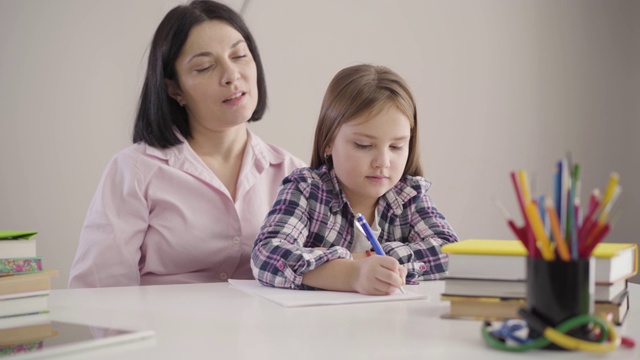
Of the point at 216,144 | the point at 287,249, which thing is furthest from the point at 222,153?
the point at 287,249

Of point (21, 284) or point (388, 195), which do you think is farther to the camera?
point (388, 195)

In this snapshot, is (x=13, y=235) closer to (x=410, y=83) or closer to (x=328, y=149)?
(x=328, y=149)

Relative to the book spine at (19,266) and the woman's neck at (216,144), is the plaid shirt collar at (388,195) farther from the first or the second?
the book spine at (19,266)

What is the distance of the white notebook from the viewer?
3.87 feet

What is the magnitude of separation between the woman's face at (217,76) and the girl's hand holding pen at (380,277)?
2.36 ft

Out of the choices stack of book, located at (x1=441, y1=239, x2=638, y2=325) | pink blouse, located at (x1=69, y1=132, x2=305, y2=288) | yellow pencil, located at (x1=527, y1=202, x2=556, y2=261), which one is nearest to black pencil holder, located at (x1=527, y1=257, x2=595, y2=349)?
yellow pencil, located at (x1=527, y1=202, x2=556, y2=261)

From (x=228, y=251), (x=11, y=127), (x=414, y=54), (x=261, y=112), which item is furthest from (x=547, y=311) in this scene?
(x=414, y=54)

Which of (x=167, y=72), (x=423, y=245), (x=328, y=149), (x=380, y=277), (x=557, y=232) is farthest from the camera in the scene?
(x=167, y=72)

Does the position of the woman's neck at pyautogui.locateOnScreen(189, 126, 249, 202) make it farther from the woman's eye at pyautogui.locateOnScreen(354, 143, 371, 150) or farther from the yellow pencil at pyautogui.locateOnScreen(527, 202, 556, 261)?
the yellow pencil at pyautogui.locateOnScreen(527, 202, 556, 261)

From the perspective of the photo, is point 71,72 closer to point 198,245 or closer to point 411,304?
point 198,245

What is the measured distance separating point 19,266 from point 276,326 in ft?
1.19

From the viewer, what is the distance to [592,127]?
3.46 metres

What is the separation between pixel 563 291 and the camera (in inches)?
32.7

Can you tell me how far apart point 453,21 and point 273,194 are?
5.21ft
